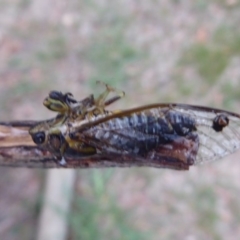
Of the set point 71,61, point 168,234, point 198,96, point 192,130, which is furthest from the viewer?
point 71,61

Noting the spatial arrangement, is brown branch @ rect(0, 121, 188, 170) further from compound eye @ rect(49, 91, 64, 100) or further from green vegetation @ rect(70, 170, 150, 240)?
green vegetation @ rect(70, 170, 150, 240)

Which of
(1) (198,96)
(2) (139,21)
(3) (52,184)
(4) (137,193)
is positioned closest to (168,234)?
(4) (137,193)

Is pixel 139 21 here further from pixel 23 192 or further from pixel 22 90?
pixel 23 192

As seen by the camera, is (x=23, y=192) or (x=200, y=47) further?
(x=200, y=47)

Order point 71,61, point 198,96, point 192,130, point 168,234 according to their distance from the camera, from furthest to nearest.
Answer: point 71,61 → point 198,96 → point 168,234 → point 192,130

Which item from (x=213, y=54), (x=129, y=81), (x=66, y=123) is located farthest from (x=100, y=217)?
(x=66, y=123)

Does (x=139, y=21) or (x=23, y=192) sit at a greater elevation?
Answer: (x=139, y=21)

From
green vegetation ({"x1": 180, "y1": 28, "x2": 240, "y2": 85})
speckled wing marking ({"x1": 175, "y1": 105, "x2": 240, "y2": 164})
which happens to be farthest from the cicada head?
green vegetation ({"x1": 180, "y1": 28, "x2": 240, "y2": 85})
